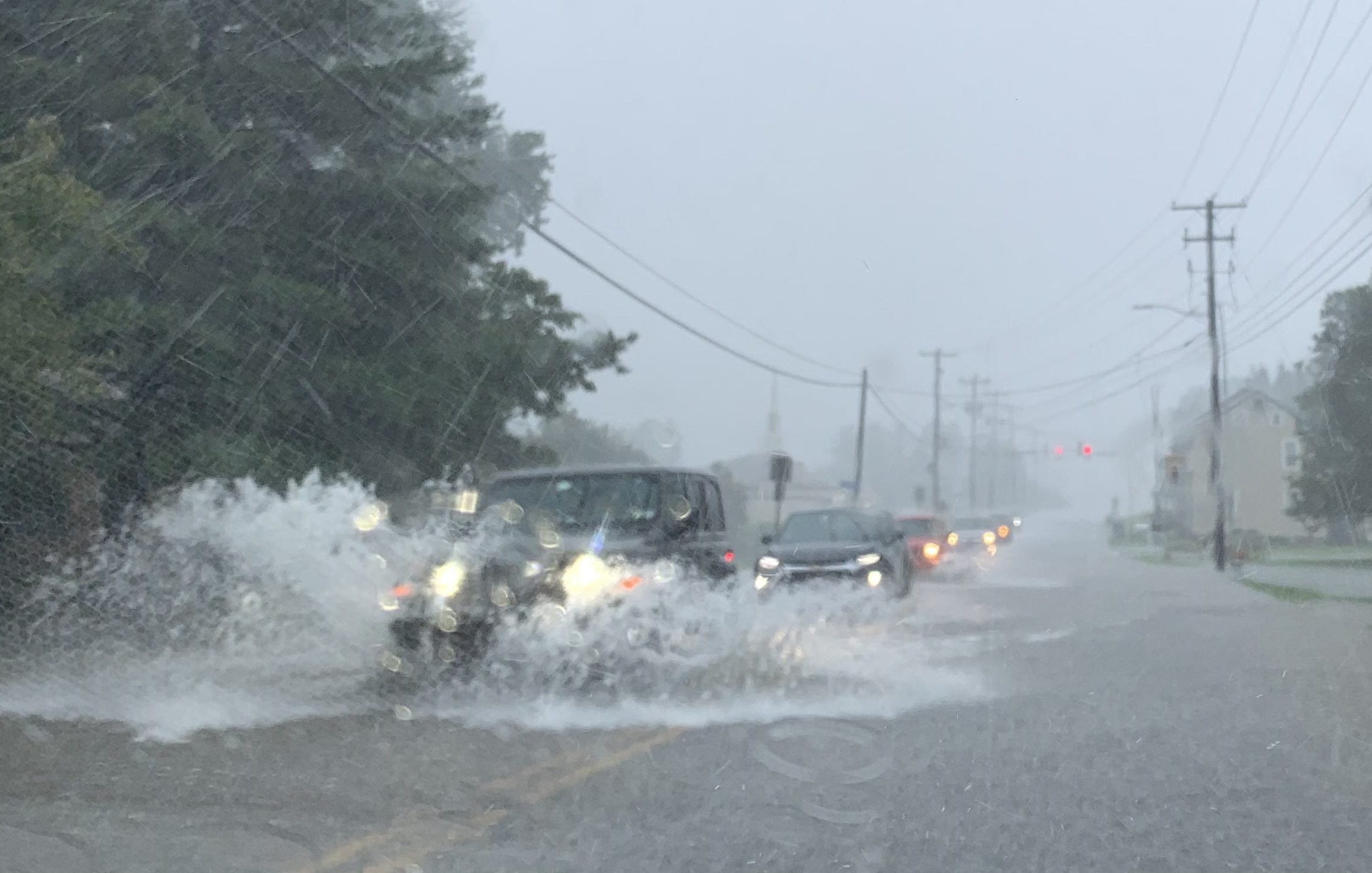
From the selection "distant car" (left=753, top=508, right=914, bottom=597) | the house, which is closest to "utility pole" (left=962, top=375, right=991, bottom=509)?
the house

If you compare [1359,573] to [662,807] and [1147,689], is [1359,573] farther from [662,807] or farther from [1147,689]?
[662,807]

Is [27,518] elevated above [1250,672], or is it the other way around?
[27,518]

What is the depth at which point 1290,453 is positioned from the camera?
73.7 metres

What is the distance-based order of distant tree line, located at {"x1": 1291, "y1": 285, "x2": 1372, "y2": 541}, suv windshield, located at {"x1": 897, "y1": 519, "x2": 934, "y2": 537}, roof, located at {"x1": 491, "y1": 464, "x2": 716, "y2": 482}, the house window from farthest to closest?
the house window
distant tree line, located at {"x1": 1291, "y1": 285, "x2": 1372, "y2": 541}
suv windshield, located at {"x1": 897, "y1": 519, "x2": 934, "y2": 537}
roof, located at {"x1": 491, "y1": 464, "x2": 716, "y2": 482}

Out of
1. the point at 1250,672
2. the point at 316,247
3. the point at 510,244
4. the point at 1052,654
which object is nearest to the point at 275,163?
the point at 316,247

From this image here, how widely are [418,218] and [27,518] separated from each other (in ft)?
23.2

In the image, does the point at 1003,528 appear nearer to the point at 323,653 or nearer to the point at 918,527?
the point at 918,527

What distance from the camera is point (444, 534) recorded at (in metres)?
12.2

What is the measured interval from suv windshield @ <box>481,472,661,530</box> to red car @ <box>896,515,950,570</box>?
18606mm

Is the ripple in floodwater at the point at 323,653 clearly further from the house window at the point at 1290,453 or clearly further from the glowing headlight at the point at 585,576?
the house window at the point at 1290,453

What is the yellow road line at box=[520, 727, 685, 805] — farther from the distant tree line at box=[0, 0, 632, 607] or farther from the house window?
the house window

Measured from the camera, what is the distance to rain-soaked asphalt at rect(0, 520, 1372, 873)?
6.89 metres

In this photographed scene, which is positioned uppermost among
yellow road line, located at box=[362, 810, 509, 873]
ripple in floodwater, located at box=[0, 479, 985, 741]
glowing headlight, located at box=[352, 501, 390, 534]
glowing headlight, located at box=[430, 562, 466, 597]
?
glowing headlight, located at box=[352, 501, 390, 534]

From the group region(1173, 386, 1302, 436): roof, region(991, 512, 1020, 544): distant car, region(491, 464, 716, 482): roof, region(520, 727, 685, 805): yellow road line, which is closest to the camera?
region(520, 727, 685, 805): yellow road line
